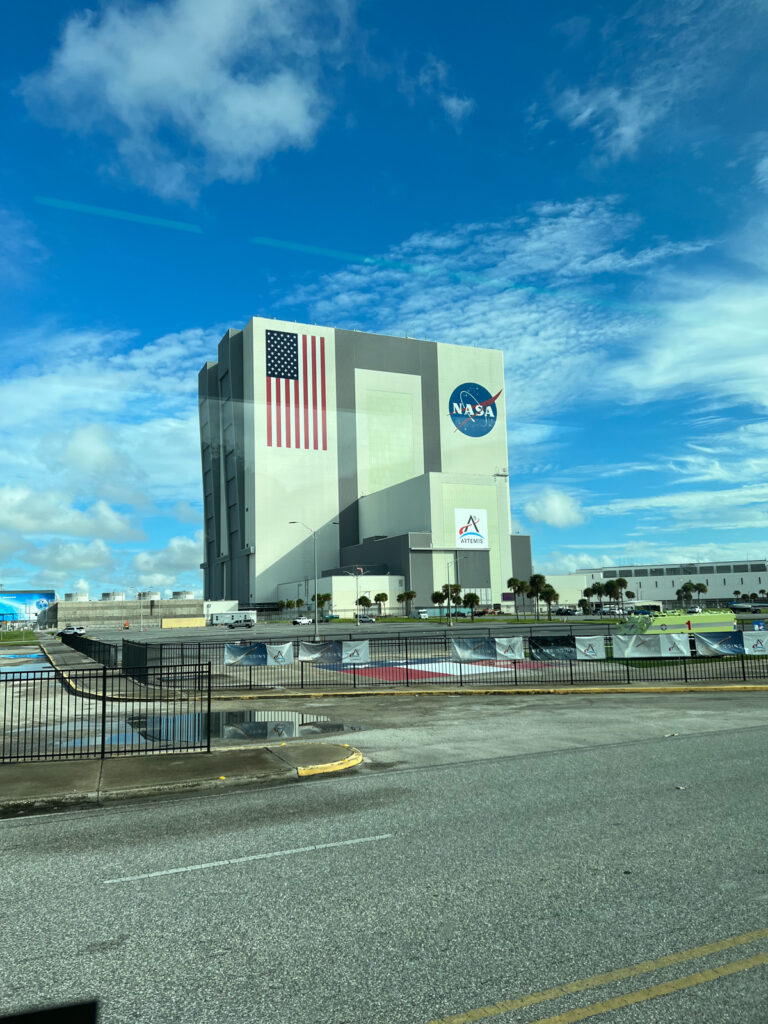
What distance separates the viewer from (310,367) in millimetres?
128000

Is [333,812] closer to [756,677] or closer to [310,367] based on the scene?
[756,677]

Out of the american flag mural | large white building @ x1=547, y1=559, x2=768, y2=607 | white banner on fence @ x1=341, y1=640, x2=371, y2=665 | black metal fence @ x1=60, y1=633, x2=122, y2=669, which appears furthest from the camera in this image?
large white building @ x1=547, y1=559, x2=768, y2=607

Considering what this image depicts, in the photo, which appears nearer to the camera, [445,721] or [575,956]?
[575,956]

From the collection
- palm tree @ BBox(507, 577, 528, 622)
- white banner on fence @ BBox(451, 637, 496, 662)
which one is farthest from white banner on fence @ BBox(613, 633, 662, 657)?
palm tree @ BBox(507, 577, 528, 622)

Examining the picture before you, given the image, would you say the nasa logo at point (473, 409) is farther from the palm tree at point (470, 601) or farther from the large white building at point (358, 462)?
the palm tree at point (470, 601)

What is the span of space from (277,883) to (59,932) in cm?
177

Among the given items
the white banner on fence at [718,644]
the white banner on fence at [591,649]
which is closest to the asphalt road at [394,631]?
the white banner on fence at [718,644]

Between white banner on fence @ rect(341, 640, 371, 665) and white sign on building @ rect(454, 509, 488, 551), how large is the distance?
93.5 m

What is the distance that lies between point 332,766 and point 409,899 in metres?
5.84

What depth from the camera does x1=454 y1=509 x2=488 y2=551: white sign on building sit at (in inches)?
4779

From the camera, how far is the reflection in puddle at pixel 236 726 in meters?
15.2

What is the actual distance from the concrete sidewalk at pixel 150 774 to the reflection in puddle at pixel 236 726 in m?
2.03

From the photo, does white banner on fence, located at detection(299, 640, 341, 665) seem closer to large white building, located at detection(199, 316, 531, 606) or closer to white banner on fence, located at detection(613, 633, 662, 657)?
white banner on fence, located at detection(613, 633, 662, 657)

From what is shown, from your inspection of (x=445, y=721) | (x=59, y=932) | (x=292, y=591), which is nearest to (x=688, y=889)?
(x=59, y=932)
